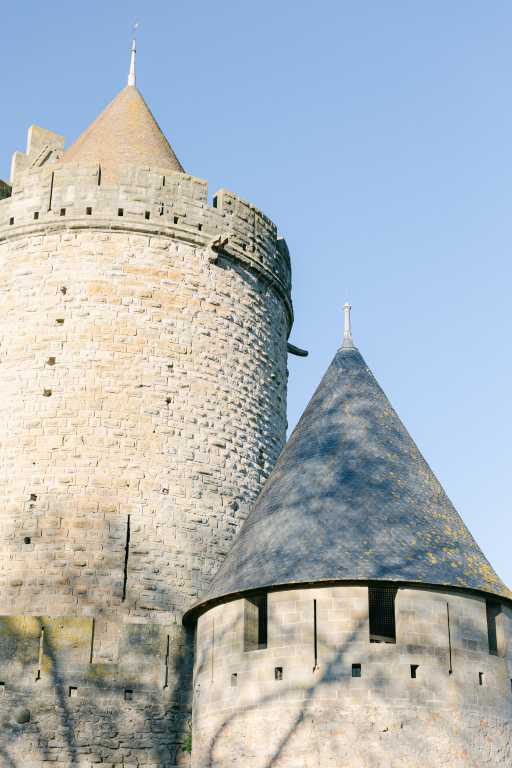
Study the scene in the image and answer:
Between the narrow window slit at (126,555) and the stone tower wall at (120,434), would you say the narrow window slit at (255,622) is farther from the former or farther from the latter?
the narrow window slit at (126,555)

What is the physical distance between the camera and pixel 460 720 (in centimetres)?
1099

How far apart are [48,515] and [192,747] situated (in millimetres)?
3330

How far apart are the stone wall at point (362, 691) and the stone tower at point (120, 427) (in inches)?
72.1

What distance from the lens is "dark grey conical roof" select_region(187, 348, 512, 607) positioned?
11.5m

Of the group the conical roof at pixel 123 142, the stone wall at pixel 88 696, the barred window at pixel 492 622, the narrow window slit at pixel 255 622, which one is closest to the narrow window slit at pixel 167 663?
the stone wall at pixel 88 696

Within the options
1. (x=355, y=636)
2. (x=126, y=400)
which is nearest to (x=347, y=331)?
(x=126, y=400)

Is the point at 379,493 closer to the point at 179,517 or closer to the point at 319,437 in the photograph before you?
the point at 319,437

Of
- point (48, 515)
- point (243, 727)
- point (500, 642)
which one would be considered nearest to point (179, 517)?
point (48, 515)

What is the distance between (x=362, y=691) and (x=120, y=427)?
497 centimetres

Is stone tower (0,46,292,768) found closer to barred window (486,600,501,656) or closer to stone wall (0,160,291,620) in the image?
stone wall (0,160,291,620)

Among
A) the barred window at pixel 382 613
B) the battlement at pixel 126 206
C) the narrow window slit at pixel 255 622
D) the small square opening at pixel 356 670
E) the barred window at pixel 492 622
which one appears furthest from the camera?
the battlement at pixel 126 206

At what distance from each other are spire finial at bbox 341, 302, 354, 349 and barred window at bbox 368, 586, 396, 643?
4028 millimetres

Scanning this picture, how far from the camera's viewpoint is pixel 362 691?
10.9 metres

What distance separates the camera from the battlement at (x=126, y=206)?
15250 mm
